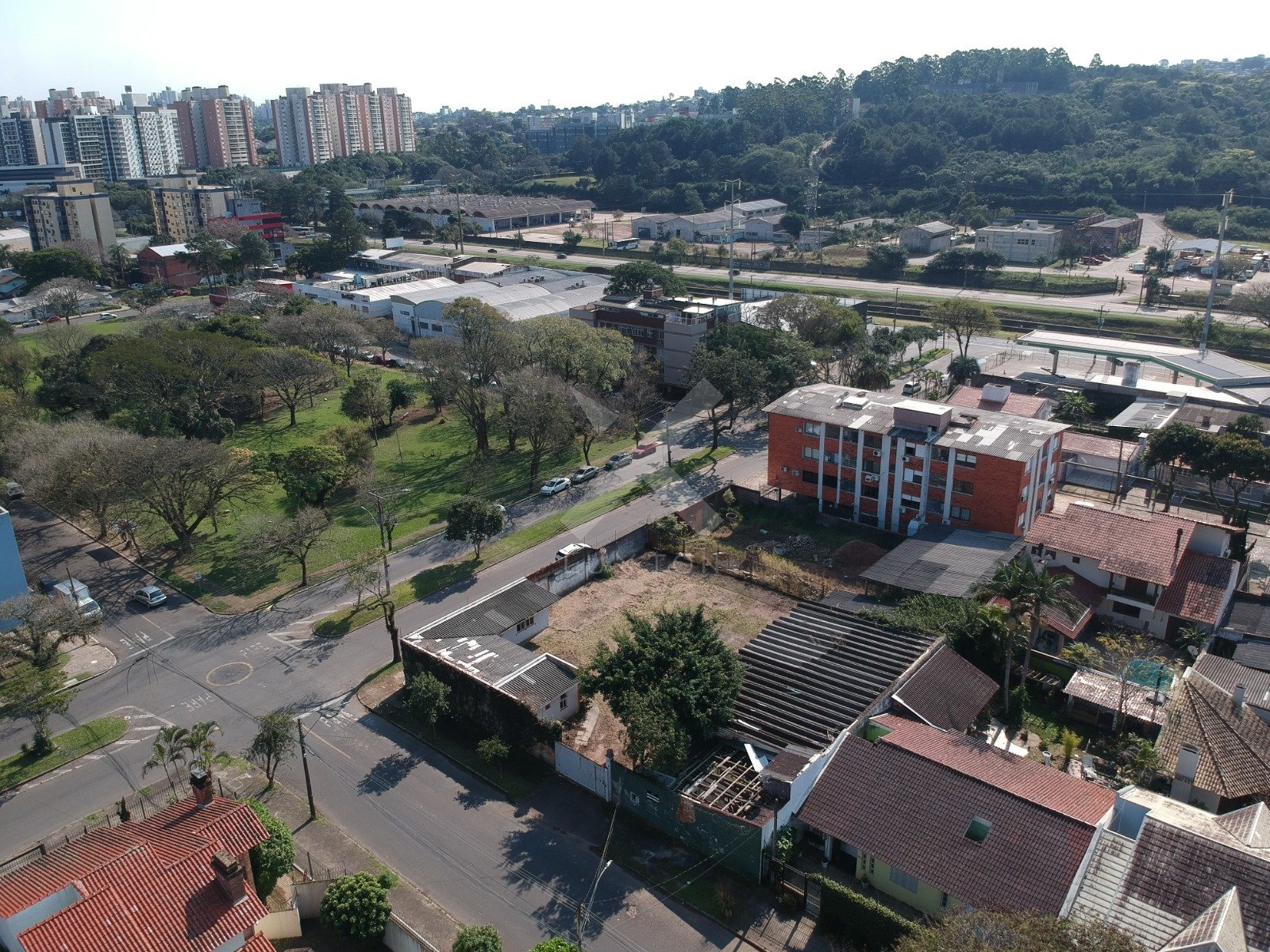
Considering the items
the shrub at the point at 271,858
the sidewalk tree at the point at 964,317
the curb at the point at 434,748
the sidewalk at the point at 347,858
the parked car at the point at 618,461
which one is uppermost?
the sidewalk tree at the point at 964,317

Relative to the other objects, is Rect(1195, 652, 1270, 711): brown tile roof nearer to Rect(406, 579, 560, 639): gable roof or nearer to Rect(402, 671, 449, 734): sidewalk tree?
Rect(406, 579, 560, 639): gable roof

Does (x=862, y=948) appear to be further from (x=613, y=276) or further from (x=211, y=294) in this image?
(x=211, y=294)

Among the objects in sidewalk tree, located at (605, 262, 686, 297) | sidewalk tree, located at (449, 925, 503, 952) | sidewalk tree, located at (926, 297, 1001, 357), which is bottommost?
sidewalk tree, located at (449, 925, 503, 952)

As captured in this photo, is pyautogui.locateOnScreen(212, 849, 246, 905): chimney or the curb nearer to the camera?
pyautogui.locateOnScreen(212, 849, 246, 905): chimney

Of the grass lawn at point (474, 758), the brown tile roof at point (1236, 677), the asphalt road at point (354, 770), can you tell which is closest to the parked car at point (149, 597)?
the asphalt road at point (354, 770)

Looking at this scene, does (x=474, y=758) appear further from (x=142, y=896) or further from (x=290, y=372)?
(x=290, y=372)

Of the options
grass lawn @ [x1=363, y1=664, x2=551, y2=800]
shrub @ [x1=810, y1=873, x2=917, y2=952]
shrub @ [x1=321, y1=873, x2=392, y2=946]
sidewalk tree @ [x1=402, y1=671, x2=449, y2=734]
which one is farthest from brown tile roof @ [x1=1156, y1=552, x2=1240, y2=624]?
shrub @ [x1=321, y1=873, x2=392, y2=946]

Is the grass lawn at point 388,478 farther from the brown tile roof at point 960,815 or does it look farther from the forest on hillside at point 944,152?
the forest on hillside at point 944,152
